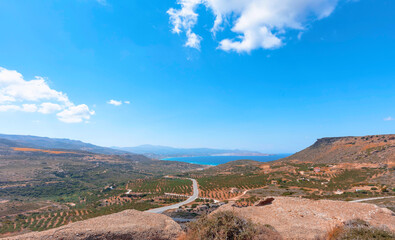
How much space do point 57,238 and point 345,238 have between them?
44.4 ft

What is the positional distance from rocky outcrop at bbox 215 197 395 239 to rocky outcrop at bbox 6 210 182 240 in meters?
3.96

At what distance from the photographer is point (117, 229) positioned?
10.1 m

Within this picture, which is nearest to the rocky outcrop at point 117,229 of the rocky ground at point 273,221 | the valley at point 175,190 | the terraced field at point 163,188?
the rocky ground at point 273,221

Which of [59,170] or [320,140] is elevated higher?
[320,140]

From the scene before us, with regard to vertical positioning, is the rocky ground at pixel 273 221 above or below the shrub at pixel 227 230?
below

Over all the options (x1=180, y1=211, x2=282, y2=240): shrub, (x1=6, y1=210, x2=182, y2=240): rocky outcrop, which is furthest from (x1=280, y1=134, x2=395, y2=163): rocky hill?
(x1=6, y1=210, x2=182, y2=240): rocky outcrop

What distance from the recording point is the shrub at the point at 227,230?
8.03 metres

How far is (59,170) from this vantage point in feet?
362

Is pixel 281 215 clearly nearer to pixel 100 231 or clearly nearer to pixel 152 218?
pixel 152 218

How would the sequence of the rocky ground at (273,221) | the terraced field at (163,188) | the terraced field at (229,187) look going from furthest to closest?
1. the terraced field at (163,188)
2. the terraced field at (229,187)
3. the rocky ground at (273,221)

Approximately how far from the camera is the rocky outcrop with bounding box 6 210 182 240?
30.2ft

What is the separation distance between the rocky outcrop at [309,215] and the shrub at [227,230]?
2.59 metres

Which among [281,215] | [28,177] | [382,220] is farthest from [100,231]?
[28,177]

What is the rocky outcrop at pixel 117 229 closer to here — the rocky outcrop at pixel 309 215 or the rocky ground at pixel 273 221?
the rocky ground at pixel 273 221
